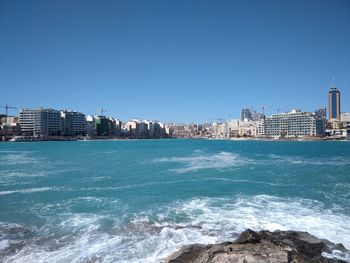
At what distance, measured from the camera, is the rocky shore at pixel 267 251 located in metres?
6.78

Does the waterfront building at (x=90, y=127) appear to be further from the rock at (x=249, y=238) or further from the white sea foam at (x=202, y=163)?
the rock at (x=249, y=238)

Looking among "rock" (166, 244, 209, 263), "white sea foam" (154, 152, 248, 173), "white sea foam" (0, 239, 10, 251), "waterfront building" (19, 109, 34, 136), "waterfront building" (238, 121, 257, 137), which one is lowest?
"white sea foam" (154, 152, 248, 173)

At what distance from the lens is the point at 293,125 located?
504 ft

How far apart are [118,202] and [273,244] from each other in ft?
32.7

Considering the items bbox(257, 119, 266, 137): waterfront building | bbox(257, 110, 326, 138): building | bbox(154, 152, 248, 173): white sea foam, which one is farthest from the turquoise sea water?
bbox(257, 119, 266, 137): waterfront building

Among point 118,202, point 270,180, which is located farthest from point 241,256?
point 270,180

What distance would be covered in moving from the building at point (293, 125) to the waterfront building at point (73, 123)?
105575 millimetres

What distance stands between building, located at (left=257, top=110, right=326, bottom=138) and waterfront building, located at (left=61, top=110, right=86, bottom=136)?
346 feet

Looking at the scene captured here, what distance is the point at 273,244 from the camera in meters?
7.82

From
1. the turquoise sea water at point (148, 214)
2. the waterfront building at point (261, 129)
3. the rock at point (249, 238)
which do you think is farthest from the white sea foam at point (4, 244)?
the waterfront building at point (261, 129)

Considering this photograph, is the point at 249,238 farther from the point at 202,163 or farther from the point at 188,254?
the point at 202,163

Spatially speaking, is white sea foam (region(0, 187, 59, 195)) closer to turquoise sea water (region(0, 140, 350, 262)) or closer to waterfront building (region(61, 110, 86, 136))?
turquoise sea water (region(0, 140, 350, 262))

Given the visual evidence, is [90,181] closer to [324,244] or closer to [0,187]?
[0,187]

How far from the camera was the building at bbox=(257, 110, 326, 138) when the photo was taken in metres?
146
